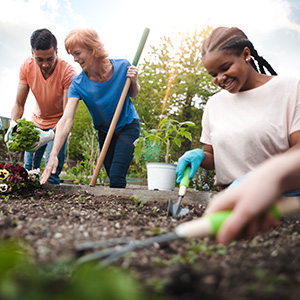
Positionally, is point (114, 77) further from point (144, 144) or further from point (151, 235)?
point (151, 235)

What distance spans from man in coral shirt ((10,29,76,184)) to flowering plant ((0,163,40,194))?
0.44 m

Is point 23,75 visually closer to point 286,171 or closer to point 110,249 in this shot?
point 110,249

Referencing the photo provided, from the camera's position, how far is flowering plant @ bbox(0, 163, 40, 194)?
2510mm

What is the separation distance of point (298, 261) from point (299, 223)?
0.79 meters

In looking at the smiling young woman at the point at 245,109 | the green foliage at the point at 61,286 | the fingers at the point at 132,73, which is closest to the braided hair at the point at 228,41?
the smiling young woman at the point at 245,109

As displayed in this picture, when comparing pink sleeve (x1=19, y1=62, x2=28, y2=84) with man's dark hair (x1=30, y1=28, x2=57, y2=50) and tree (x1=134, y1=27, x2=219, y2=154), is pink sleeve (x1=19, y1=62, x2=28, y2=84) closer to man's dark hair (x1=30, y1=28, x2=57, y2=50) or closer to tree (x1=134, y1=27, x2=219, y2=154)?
man's dark hair (x1=30, y1=28, x2=57, y2=50)

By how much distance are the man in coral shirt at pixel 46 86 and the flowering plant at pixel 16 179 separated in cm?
44

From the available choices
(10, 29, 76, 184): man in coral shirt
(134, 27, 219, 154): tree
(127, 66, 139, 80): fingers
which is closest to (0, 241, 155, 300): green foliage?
(127, 66, 139, 80): fingers

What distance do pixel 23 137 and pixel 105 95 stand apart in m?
0.81

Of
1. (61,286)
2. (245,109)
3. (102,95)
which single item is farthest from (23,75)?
(61,286)

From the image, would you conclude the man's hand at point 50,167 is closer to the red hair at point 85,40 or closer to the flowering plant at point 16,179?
the flowering plant at point 16,179

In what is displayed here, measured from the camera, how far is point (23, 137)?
8.68 ft

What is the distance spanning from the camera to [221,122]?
6.23ft

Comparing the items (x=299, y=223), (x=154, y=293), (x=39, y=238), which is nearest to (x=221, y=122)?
(x=299, y=223)
